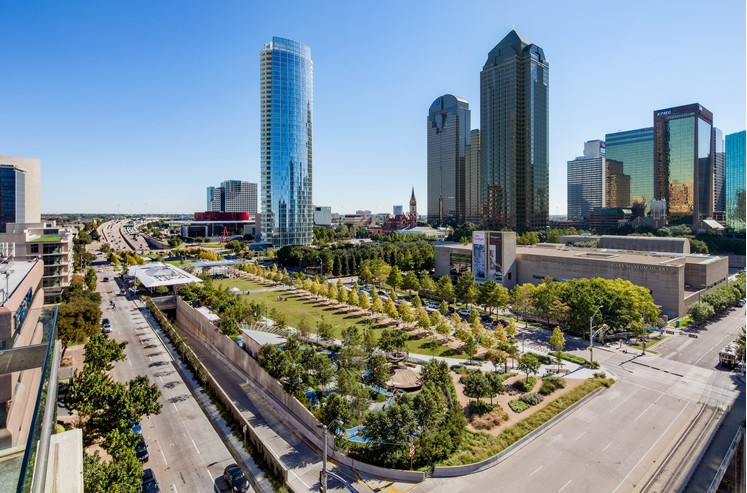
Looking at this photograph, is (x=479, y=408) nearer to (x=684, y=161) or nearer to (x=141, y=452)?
(x=141, y=452)

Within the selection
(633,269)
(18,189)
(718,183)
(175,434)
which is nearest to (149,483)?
(175,434)

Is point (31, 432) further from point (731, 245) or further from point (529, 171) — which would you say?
point (529, 171)

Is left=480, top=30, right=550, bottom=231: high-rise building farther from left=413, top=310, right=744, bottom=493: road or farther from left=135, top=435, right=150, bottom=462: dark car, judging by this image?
left=135, top=435, right=150, bottom=462: dark car

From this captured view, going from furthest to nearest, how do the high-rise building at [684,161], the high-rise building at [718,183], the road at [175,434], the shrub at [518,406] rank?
the high-rise building at [718,183] < the high-rise building at [684,161] < the shrub at [518,406] < the road at [175,434]

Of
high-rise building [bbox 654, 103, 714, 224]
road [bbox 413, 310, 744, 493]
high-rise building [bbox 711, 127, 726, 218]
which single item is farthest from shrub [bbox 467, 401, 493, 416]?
high-rise building [bbox 711, 127, 726, 218]

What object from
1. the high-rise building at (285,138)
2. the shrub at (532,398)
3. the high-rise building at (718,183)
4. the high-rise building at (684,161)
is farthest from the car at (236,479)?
the high-rise building at (718,183)

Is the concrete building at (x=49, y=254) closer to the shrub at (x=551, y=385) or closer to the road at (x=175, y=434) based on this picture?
the road at (x=175, y=434)

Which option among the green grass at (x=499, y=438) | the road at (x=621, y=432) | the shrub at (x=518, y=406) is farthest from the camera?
the shrub at (x=518, y=406)
